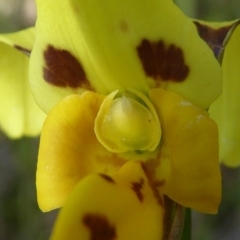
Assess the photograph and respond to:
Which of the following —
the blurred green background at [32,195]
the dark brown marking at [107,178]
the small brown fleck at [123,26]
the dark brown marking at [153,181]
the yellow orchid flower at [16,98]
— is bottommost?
the blurred green background at [32,195]

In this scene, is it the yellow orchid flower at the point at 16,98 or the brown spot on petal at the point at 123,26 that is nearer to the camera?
the brown spot on petal at the point at 123,26

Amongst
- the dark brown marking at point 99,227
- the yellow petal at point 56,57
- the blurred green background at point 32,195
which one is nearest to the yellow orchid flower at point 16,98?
the yellow petal at point 56,57

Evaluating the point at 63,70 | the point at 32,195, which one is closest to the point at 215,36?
the point at 63,70

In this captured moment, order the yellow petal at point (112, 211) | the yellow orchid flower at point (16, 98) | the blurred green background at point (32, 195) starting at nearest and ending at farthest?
the yellow petal at point (112, 211) < the yellow orchid flower at point (16, 98) < the blurred green background at point (32, 195)

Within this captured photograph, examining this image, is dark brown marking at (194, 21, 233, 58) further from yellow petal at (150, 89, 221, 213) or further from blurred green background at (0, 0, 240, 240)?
blurred green background at (0, 0, 240, 240)

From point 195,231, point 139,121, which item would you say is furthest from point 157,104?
point 195,231

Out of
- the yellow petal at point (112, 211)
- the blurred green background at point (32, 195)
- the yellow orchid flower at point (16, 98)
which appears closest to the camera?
the yellow petal at point (112, 211)

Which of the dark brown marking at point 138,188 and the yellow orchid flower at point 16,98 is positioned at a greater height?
the dark brown marking at point 138,188

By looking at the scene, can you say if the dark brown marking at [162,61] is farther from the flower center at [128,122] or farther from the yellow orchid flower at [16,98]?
the yellow orchid flower at [16,98]
